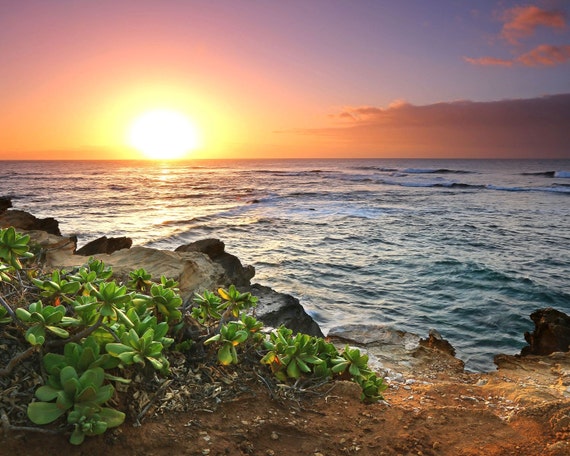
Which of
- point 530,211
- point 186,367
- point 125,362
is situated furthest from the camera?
point 530,211

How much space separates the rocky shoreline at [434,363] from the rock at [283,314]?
21mm

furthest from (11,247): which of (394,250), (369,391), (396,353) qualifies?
(394,250)

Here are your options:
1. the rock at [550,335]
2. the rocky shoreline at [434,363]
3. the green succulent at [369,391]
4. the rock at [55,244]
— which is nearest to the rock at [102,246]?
the rocky shoreline at [434,363]

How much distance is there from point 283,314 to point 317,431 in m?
5.77

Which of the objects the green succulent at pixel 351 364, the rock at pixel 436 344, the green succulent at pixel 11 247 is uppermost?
the green succulent at pixel 11 247

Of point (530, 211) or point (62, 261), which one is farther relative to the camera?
point (530, 211)

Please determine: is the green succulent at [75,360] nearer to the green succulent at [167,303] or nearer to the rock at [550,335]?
the green succulent at [167,303]

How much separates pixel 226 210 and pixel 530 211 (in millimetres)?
22905

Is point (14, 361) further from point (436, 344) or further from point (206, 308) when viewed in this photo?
point (436, 344)

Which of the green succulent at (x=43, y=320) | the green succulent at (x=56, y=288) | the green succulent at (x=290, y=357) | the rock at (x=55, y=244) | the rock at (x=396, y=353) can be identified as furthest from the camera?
the rock at (x=55, y=244)

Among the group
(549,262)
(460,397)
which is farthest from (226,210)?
(460,397)

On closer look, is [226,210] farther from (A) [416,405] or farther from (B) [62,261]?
(A) [416,405]

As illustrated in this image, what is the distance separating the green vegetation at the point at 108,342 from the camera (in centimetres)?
223

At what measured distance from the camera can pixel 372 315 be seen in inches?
440
